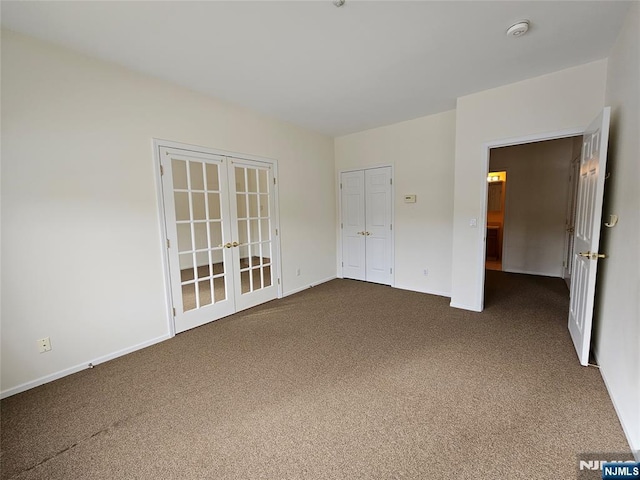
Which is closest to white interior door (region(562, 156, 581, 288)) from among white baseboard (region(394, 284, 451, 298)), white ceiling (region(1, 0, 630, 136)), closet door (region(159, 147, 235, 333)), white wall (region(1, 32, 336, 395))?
white baseboard (region(394, 284, 451, 298))

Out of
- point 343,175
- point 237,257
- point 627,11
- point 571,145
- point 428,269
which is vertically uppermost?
point 627,11

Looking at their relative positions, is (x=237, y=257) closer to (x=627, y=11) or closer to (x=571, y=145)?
(x=627, y=11)

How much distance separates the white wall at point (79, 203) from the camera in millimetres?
2098

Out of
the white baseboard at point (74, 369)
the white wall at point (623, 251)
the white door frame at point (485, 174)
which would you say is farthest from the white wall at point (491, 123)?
the white baseboard at point (74, 369)

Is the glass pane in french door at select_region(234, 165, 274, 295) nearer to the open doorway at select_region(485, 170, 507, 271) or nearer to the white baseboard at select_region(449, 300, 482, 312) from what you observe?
the white baseboard at select_region(449, 300, 482, 312)

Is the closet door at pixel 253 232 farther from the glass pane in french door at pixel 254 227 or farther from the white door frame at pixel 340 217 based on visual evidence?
the white door frame at pixel 340 217

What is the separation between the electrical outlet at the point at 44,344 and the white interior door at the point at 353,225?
4.15 m

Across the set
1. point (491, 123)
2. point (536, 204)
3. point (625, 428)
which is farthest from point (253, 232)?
point (536, 204)

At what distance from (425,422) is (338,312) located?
1971mm

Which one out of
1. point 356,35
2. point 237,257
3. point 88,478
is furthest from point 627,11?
point 88,478

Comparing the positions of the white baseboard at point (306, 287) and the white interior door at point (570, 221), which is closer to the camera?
the white baseboard at point (306, 287)

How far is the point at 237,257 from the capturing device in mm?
3676

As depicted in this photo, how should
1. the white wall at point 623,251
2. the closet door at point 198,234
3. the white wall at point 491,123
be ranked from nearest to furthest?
1. the white wall at point 623,251
2. the white wall at point 491,123
3. the closet door at point 198,234

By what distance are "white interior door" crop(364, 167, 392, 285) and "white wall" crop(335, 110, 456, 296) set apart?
15 centimetres
